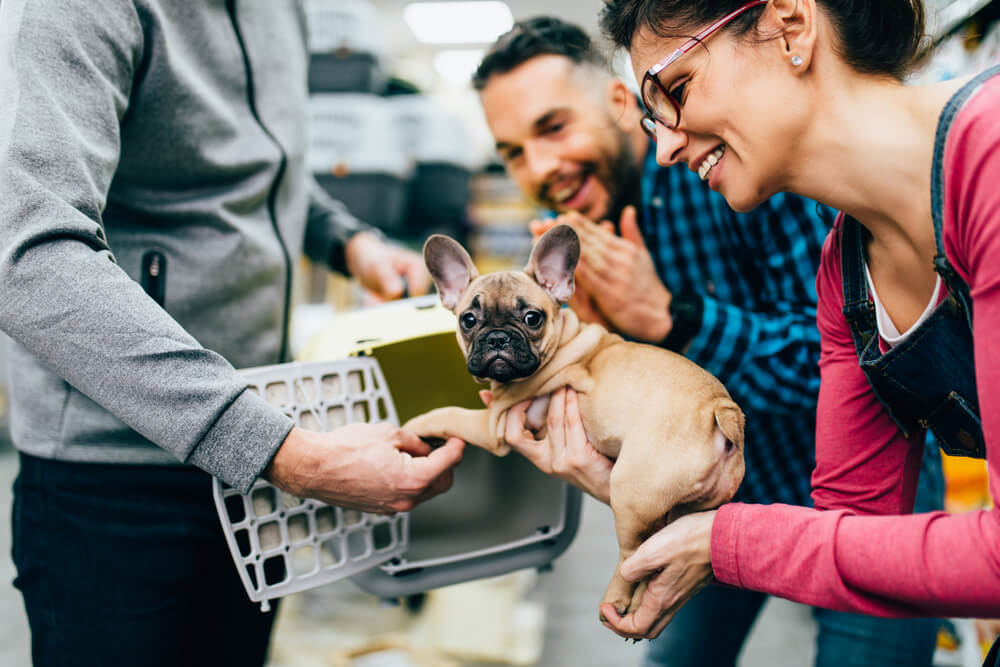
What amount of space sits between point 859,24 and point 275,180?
876 millimetres

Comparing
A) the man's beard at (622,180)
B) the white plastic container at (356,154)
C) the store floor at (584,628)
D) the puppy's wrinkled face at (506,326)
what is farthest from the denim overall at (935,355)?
the white plastic container at (356,154)

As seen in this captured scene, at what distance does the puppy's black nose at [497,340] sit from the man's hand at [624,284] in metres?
0.21

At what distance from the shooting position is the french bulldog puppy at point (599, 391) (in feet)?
2.90

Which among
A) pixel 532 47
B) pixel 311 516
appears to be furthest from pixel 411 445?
pixel 532 47

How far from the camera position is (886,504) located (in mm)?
855

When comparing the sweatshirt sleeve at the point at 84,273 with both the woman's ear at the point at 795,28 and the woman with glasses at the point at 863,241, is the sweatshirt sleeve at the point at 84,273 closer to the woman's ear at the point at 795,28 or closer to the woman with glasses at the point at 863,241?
the woman with glasses at the point at 863,241

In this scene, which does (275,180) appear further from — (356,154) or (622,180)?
(356,154)

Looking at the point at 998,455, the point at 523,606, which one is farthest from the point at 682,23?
the point at 523,606

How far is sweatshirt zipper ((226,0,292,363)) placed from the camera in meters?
1.05

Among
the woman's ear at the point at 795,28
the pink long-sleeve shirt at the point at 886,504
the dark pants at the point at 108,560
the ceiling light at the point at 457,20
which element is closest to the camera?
the pink long-sleeve shirt at the point at 886,504

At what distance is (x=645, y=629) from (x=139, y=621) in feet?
2.33

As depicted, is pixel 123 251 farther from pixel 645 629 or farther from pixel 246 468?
pixel 645 629

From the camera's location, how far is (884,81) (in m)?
0.70

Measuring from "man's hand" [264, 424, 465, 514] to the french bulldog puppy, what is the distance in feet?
0.35
